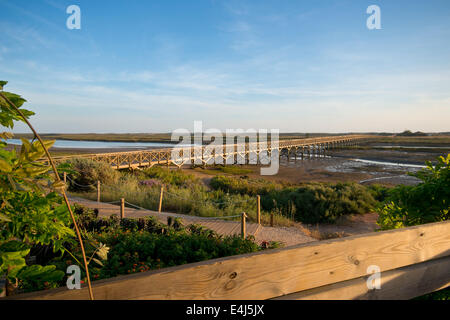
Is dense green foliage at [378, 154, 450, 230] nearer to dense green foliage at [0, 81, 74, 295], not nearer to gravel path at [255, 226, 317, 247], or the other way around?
dense green foliage at [0, 81, 74, 295]

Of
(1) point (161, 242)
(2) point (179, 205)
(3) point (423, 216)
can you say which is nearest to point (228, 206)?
(2) point (179, 205)

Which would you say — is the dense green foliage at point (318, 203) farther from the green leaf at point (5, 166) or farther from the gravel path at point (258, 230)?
the green leaf at point (5, 166)

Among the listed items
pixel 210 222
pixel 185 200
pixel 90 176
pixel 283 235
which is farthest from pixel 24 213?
pixel 90 176
